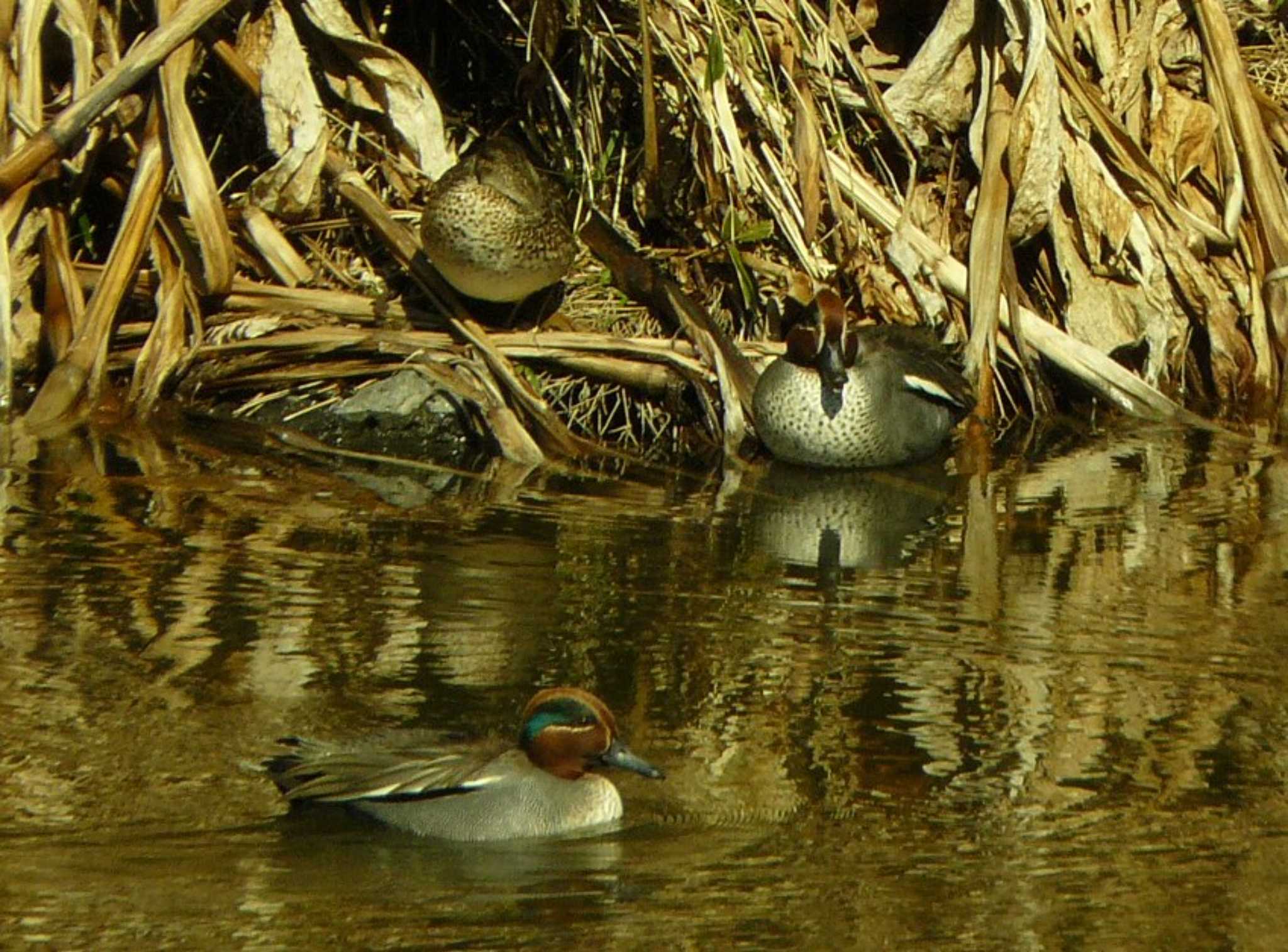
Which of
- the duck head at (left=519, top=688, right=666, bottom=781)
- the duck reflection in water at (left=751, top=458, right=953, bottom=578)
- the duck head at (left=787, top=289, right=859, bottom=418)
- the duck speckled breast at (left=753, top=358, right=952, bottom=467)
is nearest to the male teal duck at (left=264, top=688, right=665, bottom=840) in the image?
the duck head at (left=519, top=688, right=666, bottom=781)

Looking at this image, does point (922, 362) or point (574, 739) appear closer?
point (574, 739)

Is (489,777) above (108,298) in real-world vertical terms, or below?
below

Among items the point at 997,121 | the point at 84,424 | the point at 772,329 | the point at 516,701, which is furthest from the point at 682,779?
the point at 997,121

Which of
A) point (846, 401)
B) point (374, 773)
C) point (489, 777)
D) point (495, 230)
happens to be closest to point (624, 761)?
point (489, 777)

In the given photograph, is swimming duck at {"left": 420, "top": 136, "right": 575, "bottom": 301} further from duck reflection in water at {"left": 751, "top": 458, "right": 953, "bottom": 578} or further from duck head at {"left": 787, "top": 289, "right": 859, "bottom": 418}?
→ duck reflection in water at {"left": 751, "top": 458, "right": 953, "bottom": 578}

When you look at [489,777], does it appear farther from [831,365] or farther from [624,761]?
[831,365]

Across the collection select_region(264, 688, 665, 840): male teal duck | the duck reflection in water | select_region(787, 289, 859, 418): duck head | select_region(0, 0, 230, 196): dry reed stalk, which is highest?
select_region(0, 0, 230, 196): dry reed stalk

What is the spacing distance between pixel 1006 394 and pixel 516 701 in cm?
398

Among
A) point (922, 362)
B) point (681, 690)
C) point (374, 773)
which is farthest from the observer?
point (922, 362)

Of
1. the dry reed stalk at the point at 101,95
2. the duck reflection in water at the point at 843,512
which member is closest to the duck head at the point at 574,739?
the duck reflection in water at the point at 843,512

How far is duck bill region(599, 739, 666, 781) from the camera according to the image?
4.05 m

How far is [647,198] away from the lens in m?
8.53

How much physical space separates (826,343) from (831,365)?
4.0 inches

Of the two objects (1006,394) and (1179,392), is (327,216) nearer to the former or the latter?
(1006,394)
